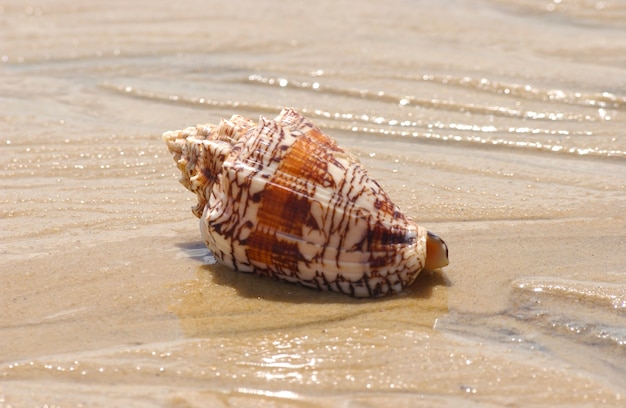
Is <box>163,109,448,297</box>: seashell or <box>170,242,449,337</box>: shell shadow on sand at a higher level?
<box>163,109,448,297</box>: seashell

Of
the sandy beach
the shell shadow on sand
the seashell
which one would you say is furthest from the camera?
the seashell

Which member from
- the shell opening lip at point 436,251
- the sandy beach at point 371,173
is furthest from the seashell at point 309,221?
the sandy beach at point 371,173

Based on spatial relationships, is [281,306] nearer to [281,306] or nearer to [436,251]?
[281,306]

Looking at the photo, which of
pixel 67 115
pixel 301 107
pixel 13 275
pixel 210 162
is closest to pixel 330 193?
pixel 210 162

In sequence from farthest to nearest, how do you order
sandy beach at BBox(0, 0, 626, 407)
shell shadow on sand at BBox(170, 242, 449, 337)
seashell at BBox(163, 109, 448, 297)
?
seashell at BBox(163, 109, 448, 297)
shell shadow on sand at BBox(170, 242, 449, 337)
sandy beach at BBox(0, 0, 626, 407)

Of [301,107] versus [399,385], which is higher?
[301,107]

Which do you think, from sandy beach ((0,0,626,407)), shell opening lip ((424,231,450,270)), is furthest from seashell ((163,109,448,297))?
sandy beach ((0,0,626,407))

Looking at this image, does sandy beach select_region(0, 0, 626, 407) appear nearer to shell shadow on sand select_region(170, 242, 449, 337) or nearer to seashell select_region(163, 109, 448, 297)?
shell shadow on sand select_region(170, 242, 449, 337)

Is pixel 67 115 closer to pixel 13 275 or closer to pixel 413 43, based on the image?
pixel 13 275
